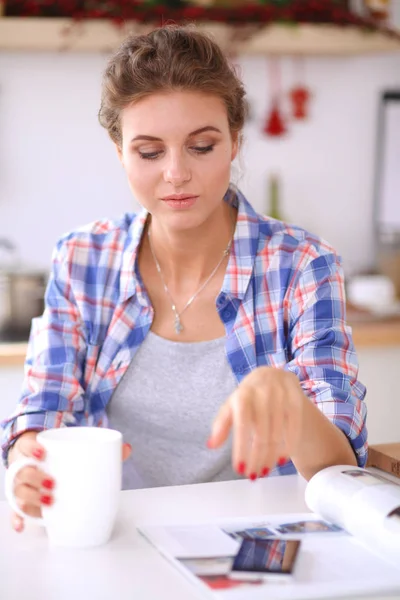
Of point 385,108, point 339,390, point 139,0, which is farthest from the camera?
point 385,108

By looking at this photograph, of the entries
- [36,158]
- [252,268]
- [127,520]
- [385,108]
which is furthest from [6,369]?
[385,108]

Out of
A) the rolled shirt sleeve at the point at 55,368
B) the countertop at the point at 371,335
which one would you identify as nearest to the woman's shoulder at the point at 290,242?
the rolled shirt sleeve at the point at 55,368

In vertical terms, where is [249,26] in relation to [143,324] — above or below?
above

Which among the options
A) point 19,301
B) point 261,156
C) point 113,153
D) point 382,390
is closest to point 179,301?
point 19,301

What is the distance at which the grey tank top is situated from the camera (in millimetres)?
1476

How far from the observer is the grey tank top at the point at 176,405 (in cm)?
148

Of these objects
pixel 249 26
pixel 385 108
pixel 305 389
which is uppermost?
pixel 249 26

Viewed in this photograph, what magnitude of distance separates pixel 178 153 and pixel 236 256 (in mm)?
253

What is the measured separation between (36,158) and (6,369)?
2.80 feet

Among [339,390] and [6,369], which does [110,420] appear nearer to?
[339,390]

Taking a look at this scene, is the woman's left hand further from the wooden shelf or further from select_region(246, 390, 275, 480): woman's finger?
the wooden shelf

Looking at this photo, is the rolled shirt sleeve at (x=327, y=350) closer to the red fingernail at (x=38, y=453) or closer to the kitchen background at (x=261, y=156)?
the red fingernail at (x=38, y=453)

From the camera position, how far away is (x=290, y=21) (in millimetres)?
2844

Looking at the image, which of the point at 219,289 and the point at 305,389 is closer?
the point at 305,389
